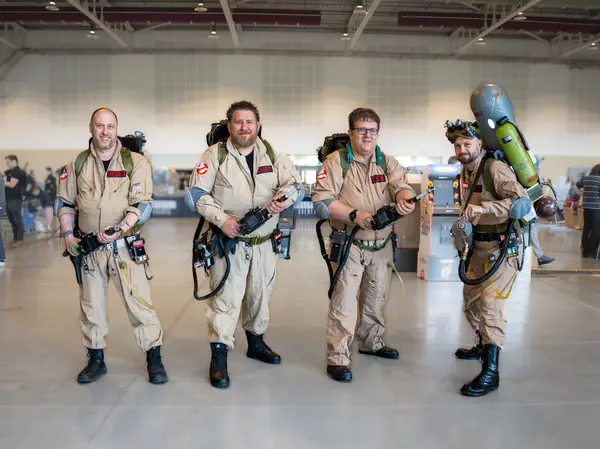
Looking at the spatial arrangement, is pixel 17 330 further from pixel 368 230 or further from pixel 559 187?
pixel 559 187

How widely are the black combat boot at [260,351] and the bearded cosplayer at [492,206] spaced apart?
140cm

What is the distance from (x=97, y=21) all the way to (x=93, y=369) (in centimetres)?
1412

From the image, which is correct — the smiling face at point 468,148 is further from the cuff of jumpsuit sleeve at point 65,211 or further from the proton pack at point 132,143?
the cuff of jumpsuit sleeve at point 65,211

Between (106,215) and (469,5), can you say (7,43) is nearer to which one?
(469,5)

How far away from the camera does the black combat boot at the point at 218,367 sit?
359 cm

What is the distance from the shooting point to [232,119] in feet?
11.9

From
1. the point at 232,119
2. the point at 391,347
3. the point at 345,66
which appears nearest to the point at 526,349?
the point at 391,347

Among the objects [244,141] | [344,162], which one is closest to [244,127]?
[244,141]

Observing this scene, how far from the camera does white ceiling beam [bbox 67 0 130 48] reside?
13773 mm

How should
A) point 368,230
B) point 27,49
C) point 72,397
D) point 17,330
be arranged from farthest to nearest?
point 27,49
point 17,330
point 368,230
point 72,397

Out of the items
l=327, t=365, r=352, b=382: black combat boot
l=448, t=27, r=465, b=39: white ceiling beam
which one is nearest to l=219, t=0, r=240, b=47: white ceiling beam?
l=448, t=27, r=465, b=39: white ceiling beam

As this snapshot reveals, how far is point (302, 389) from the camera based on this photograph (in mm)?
3564

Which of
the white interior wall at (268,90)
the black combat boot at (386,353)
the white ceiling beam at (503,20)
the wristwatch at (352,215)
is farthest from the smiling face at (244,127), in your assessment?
the white interior wall at (268,90)

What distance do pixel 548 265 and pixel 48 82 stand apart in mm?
17484
